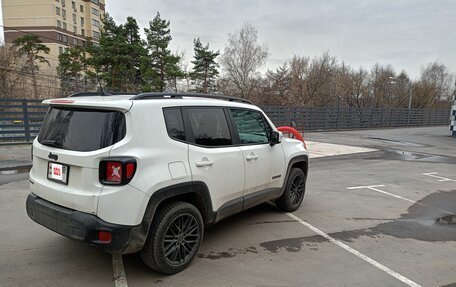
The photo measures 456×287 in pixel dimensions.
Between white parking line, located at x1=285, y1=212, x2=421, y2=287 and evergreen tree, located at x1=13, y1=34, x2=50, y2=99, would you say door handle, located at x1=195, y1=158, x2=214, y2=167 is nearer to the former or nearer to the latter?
white parking line, located at x1=285, y1=212, x2=421, y2=287

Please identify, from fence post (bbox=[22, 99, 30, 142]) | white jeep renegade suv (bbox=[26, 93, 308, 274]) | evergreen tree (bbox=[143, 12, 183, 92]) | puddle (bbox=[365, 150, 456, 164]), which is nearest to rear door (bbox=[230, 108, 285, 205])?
white jeep renegade suv (bbox=[26, 93, 308, 274])

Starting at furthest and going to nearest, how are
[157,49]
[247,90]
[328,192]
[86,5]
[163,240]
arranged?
[86,5], [247,90], [157,49], [328,192], [163,240]

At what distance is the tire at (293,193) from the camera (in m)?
5.22

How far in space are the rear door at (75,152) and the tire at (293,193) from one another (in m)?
3.17

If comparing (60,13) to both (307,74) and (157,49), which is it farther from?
(307,74)

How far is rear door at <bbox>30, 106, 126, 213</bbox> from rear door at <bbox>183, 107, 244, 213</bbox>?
2.74 feet

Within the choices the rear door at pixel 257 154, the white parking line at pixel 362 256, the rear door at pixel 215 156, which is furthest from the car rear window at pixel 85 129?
the white parking line at pixel 362 256

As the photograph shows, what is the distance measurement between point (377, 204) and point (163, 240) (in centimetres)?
467

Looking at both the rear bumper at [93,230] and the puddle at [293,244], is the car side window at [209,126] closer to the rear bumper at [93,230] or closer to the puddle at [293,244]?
the rear bumper at [93,230]

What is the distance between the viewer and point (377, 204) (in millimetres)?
6156

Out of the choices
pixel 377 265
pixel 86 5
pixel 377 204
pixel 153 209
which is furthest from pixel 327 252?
pixel 86 5

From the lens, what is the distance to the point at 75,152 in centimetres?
289

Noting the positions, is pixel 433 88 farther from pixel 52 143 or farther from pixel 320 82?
pixel 52 143

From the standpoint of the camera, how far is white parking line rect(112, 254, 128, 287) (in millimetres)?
3077
